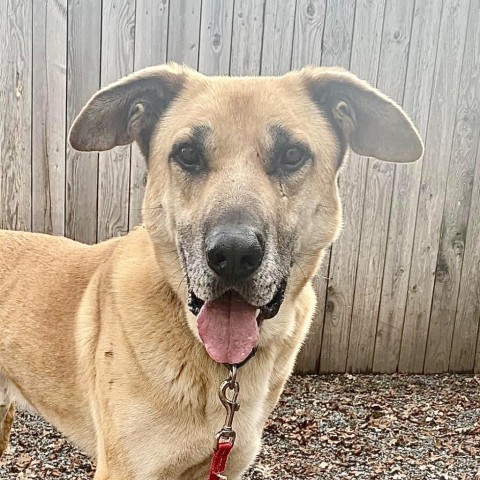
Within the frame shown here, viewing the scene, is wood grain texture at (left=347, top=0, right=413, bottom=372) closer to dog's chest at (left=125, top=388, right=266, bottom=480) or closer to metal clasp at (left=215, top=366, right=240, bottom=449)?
dog's chest at (left=125, top=388, right=266, bottom=480)

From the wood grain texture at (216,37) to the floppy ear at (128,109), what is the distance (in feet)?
5.68

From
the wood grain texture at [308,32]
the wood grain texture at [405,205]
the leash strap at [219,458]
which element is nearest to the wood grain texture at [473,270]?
the wood grain texture at [405,205]

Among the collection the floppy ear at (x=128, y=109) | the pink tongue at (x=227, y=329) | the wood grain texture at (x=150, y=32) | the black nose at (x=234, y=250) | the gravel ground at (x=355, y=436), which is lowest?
the gravel ground at (x=355, y=436)

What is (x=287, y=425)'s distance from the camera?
4055mm

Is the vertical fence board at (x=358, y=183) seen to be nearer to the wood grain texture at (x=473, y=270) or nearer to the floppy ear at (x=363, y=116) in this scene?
the wood grain texture at (x=473, y=270)

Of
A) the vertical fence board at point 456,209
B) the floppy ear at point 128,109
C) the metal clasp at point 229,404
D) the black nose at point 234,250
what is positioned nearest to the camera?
the black nose at point 234,250

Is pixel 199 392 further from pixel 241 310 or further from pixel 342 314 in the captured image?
pixel 342 314

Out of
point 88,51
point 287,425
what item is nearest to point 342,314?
point 287,425

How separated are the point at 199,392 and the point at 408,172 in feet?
8.75

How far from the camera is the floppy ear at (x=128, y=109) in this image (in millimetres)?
2303

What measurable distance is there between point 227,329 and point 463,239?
9.78ft

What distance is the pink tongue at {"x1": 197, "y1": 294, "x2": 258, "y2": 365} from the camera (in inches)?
78.2

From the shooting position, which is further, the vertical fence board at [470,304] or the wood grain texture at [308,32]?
the vertical fence board at [470,304]

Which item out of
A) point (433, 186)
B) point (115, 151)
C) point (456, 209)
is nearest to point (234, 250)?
point (115, 151)
